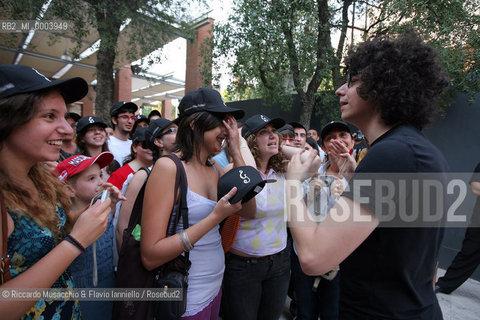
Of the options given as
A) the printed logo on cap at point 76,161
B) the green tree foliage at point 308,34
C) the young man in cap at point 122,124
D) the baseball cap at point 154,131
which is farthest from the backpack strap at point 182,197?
the green tree foliage at point 308,34

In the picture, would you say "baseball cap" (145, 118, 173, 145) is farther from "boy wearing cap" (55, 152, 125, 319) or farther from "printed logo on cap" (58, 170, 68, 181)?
"printed logo on cap" (58, 170, 68, 181)

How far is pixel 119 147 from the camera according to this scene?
4.53 m

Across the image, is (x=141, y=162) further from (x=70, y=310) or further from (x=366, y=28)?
(x=366, y=28)

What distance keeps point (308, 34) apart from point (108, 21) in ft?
18.0

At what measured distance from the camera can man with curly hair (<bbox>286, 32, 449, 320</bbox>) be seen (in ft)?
3.52

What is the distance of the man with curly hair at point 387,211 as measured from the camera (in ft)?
3.52

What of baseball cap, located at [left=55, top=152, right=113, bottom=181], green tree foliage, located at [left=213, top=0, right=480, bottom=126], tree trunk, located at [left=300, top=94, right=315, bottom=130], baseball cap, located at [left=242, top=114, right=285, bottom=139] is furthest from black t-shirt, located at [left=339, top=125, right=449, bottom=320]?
tree trunk, located at [left=300, top=94, right=315, bottom=130]

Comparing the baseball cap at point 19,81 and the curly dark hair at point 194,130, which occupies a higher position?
the baseball cap at point 19,81

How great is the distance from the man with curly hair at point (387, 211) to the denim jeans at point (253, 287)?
0.95 meters

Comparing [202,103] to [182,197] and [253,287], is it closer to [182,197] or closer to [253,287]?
[182,197]

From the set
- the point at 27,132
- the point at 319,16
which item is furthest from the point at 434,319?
the point at 319,16

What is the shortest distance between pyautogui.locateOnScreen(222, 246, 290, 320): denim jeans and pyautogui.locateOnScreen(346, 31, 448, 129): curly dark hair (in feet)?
4.79

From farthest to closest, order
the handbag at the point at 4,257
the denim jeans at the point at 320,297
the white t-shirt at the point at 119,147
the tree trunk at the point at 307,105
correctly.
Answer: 1. the tree trunk at the point at 307,105
2. the white t-shirt at the point at 119,147
3. the denim jeans at the point at 320,297
4. the handbag at the point at 4,257

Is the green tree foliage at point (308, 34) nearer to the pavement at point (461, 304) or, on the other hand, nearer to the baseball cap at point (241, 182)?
the pavement at point (461, 304)
